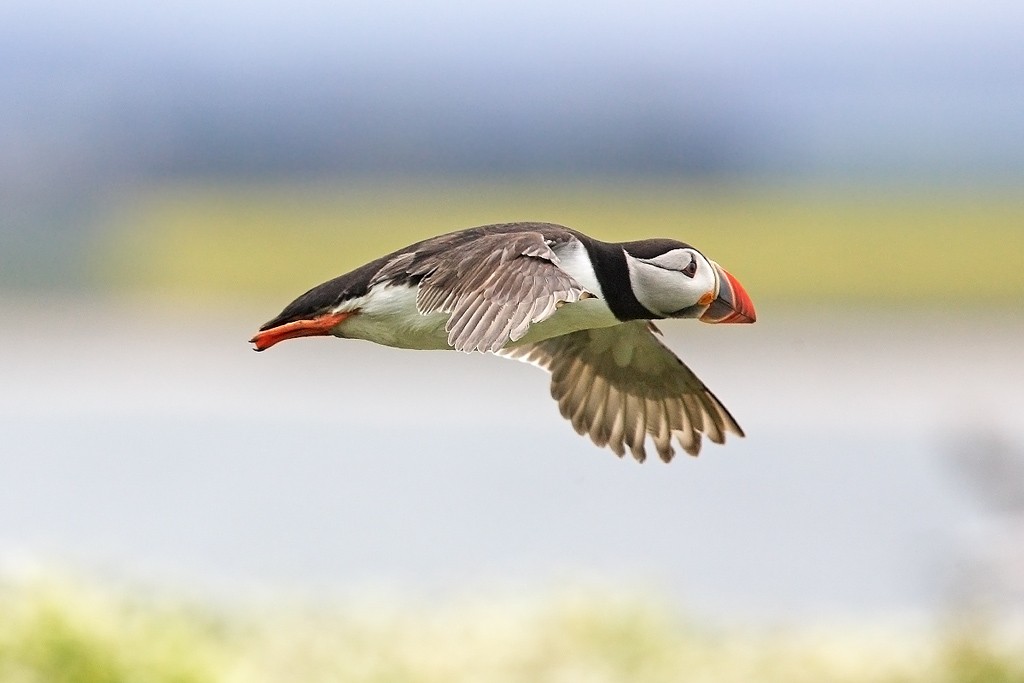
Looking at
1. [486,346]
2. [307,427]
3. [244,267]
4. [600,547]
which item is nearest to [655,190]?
[244,267]

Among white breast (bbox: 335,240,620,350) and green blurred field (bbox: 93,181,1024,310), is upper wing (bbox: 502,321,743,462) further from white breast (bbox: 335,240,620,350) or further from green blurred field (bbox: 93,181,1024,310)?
green blurred field (bbox: 93,181,1024,310)

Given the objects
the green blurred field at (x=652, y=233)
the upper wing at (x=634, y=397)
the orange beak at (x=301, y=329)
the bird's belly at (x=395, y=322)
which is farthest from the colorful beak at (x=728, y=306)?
the green blurred field at (x=652, y=233)

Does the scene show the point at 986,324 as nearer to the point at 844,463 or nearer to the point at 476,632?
the point at 844,463

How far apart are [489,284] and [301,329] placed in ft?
1.67

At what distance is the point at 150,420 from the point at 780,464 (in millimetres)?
4922

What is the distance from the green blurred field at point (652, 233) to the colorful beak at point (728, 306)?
14.0 m

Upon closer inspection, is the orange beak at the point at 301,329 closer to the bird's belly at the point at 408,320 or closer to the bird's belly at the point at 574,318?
the bird's belly at the point at 408,320

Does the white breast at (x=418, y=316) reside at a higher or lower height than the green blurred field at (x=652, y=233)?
lower

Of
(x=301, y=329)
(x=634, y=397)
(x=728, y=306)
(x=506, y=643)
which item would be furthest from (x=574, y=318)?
(x=506, y=643)

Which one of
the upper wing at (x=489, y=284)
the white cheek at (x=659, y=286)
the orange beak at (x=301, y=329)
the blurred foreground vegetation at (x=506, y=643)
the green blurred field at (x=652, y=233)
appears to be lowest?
the blurred foreground vegetation at (x=506, y=643)

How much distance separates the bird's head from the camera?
3.41m

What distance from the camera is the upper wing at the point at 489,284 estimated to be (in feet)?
9.84

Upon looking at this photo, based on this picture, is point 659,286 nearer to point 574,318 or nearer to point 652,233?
point 574,318

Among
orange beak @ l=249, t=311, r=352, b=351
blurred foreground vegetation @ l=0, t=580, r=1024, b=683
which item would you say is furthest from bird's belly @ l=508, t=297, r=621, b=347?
blurred foreground vegetation @ l=0, t=580, r=1024, b=683
